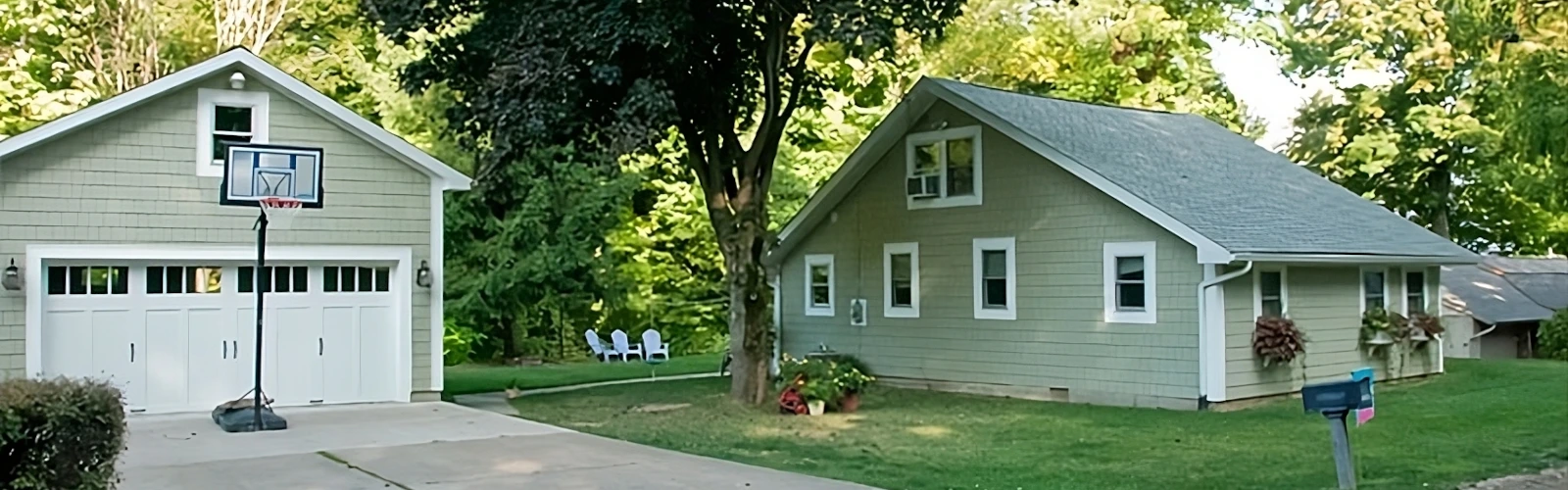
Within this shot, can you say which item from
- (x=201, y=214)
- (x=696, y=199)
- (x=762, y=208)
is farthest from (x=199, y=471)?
(x=696, y=199)

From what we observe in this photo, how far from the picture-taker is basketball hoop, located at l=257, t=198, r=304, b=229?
14586mm

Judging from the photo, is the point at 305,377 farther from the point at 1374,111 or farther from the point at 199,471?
the point at 1374,111

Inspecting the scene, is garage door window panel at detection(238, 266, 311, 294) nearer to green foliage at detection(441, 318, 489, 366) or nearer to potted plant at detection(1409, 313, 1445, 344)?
green foliage at detection(441, 318, 489, 366)

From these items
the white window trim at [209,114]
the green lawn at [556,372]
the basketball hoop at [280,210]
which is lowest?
the green lawn at [556,372]

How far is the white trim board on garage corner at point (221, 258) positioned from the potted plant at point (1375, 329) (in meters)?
12.4

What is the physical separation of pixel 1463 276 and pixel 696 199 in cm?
1759

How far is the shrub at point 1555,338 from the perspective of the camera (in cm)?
2573

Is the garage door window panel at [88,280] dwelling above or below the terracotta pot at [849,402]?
above

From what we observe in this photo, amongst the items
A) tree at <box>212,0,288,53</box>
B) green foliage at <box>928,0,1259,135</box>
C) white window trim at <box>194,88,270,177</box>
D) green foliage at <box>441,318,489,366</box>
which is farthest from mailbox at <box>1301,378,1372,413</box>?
tree at <box>212,0,288,53</box>

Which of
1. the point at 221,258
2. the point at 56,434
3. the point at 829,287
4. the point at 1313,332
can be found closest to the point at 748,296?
the point at 829,287

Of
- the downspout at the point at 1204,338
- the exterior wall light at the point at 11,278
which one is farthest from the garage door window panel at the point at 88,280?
the downspout at the point at 1204,338

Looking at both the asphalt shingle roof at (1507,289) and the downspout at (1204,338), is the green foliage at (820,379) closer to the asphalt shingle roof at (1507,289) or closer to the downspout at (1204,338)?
the downspout at (1204,338)

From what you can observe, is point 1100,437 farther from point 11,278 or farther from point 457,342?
point 457,342

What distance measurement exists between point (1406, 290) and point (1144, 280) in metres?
5.50
